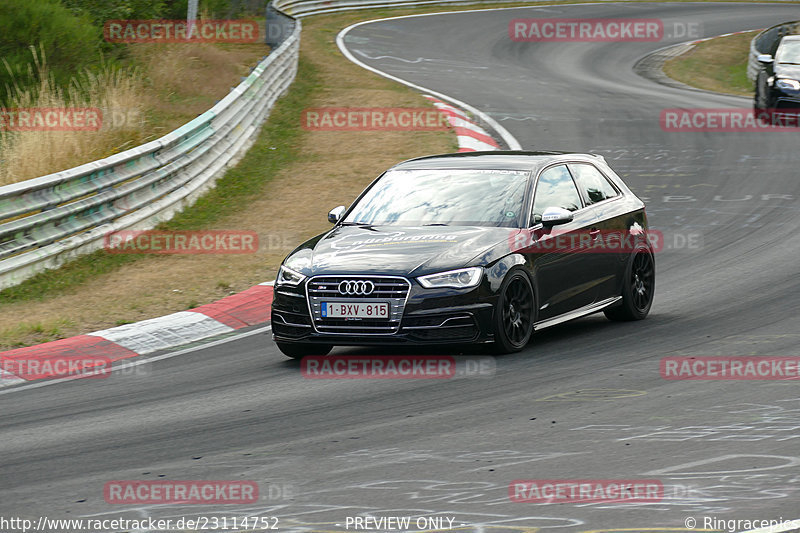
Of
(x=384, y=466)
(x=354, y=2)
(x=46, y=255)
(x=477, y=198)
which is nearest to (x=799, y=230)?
(x=477, y=198)

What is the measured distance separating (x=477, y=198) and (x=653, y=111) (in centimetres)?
1555

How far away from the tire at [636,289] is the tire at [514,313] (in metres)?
1.51

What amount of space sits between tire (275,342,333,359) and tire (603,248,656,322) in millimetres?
2593

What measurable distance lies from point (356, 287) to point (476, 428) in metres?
2.09

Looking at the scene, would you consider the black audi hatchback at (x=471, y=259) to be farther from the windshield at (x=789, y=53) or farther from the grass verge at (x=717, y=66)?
the grass verge at (x=717, y=66)

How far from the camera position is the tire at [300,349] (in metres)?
9.50

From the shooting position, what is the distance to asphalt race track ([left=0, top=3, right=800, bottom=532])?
19.1 feet

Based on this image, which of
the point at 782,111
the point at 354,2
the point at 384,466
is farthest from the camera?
the point at 354,2

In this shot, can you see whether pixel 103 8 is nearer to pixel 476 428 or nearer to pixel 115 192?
pixel 115 192

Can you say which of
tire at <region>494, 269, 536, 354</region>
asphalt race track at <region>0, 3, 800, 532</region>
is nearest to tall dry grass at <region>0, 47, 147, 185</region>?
asphalt race track at <region>0, 3, 800, 532</region>

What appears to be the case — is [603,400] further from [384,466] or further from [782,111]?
[782,111]

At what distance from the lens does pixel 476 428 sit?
7.22 metres

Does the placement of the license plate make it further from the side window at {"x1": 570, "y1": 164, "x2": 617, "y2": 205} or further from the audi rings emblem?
the side window at {"x1": 570, "y1": 164, "x2": 617, "y2": 205}

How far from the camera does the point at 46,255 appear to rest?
1295cm
